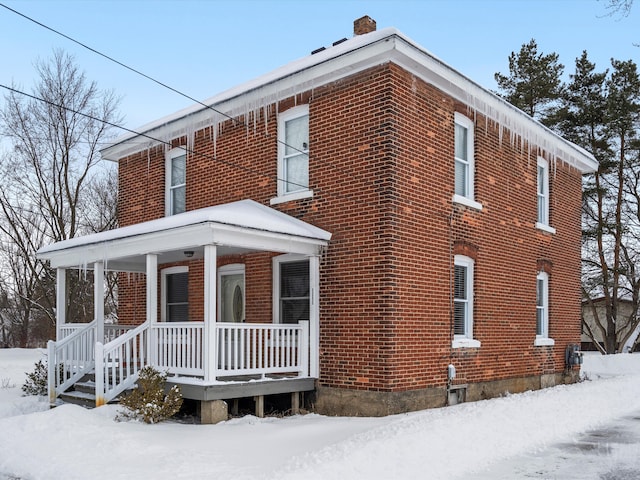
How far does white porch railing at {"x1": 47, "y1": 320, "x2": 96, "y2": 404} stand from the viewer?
39.2 ft

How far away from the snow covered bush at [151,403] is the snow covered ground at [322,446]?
0.73 ft

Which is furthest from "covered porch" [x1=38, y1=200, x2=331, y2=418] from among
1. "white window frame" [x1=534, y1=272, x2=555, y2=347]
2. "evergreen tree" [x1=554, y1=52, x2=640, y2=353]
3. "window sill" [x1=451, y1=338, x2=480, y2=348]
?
"evergreen tree" [x1=554, y1=52, x2=640, y2=353]

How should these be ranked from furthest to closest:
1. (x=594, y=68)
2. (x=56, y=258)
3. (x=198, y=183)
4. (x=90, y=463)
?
(x=594, y=68), (x=198, y=183), (x=56, y=258), (x=90, y=463)

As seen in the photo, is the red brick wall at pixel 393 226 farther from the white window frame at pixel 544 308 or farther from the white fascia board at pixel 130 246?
the white fascia board at pixel 130 246

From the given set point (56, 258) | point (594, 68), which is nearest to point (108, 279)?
point (56, 258)

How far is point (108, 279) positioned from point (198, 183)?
72.6ft

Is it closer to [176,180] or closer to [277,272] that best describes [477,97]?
[277,272]

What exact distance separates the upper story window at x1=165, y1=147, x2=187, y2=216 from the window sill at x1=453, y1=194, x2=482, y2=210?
6.39m

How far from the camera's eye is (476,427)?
29.5 ft

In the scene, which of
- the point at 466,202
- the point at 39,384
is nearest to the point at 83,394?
the point at 39,384

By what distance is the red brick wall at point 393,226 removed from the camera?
1083cm

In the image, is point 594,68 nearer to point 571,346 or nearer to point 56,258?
point 571,346

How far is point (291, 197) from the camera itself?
12305mm

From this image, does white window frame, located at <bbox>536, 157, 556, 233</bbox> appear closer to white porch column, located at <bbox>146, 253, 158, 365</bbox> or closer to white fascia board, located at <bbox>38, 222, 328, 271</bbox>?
white fascia board, located at <bbox>38, 222, 328, 271</bbox>
